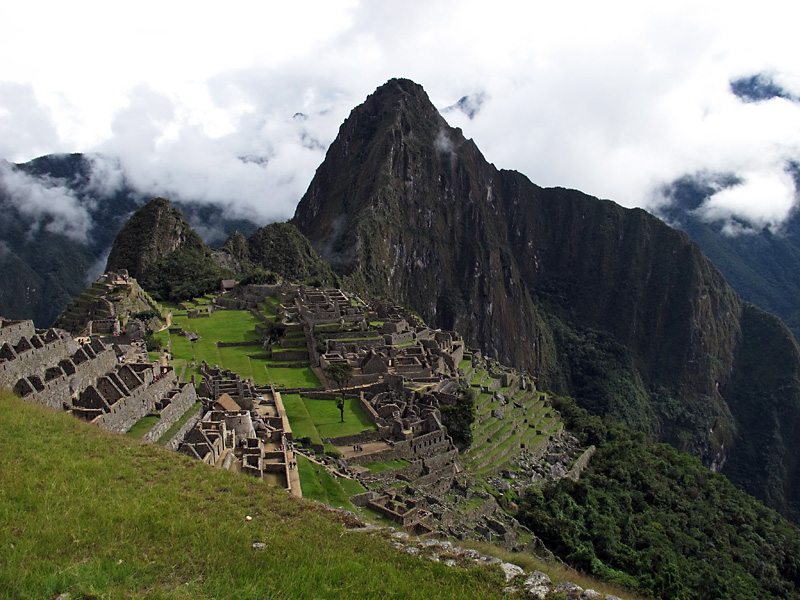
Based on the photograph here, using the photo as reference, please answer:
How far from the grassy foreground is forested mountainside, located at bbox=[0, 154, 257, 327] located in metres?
63.2

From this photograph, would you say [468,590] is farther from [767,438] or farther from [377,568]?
[767,438]

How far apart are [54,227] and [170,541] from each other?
293 ft

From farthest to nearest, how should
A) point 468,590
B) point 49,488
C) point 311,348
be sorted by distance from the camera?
point 311,348, point 49,488, point 468,590

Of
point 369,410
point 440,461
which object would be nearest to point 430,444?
point 440,461

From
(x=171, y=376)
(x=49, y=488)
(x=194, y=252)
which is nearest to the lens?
(x=49, y=488)

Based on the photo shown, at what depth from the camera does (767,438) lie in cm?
14250

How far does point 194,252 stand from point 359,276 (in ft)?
156

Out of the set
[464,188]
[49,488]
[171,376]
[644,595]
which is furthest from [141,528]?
[464,188]

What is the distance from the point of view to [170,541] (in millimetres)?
9617

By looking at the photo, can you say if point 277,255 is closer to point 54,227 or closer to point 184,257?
point 184,257

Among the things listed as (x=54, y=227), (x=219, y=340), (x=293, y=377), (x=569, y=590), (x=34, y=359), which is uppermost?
(x=54, y=227)

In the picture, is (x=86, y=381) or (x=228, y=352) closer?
(x=86, y=381)

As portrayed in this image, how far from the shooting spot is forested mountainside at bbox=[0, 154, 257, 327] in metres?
73.4

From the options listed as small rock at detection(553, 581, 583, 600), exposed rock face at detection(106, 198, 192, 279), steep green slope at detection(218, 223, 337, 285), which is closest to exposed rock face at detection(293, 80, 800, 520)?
steep green slope at detection(218, 223, 337, 285)
